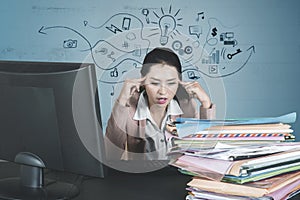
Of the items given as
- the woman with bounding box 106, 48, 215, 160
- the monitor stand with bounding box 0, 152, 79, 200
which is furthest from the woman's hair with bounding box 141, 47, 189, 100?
the monitor stand with bounding box 0, 152, 79, 200

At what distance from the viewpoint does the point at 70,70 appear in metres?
1.24

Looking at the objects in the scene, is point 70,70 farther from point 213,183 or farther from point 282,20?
point 282,20

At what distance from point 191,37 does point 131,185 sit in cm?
202

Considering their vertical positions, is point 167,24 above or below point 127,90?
above

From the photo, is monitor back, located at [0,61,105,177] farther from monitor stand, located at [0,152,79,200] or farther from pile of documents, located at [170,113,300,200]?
pile of documents, located at [170,113,300,200]

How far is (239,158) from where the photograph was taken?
1.09 m

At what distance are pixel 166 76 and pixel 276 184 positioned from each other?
1.11 meters

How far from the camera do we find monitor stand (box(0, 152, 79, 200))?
4.29 feet

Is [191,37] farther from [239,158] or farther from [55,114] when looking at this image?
[239,158]

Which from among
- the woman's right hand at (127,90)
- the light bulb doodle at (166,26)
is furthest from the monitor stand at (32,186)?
the light bulb doodle at (166,26)

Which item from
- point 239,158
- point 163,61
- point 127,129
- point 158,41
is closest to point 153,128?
point 127,129

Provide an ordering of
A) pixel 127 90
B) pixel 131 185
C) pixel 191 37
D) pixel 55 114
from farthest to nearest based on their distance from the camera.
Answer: pixel 191 37 → pixel 127 90 → pixel 131 185 → pixel 55 114

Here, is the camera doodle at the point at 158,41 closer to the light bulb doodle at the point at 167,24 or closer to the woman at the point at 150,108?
the light bulb doodle at the point at 167,24

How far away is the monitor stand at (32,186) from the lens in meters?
1.31
